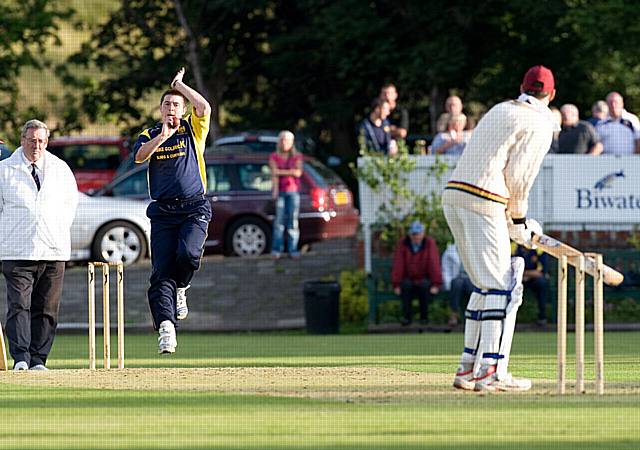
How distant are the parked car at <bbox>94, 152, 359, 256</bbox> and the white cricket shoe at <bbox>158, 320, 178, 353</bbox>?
12.3 meters

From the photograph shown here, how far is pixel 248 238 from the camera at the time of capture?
79.4 ft

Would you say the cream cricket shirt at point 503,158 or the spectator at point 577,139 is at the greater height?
the spectator at point 577,139

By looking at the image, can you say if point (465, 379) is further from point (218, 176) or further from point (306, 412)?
point (218, 176)

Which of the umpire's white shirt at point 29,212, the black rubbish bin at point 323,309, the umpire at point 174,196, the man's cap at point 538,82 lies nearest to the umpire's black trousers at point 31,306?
the umpire's white shirt at point 29,212

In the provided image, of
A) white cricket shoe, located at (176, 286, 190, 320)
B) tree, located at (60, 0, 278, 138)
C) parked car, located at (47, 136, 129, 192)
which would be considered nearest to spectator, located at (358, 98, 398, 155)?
white cricket shoe, located at (176, 286, 190, 320)

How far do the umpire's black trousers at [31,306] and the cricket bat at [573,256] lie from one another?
4.76 m

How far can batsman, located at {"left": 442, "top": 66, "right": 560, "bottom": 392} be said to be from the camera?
981cm

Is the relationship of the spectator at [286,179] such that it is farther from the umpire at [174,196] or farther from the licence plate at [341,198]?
the umpire at [174,196]

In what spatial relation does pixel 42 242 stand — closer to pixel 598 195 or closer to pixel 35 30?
pixel 598 195

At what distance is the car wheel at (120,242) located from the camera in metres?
23.1

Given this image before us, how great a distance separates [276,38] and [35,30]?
553 centimetres

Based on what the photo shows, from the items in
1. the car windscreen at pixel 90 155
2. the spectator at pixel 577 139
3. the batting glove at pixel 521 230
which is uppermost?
the car windscreen at pixel 90 155

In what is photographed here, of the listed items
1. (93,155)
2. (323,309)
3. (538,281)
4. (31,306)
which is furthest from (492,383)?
(93,155)

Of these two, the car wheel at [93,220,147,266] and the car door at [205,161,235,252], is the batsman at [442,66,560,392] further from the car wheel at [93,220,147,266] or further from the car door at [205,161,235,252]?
the car door at [205,161,235,252]
